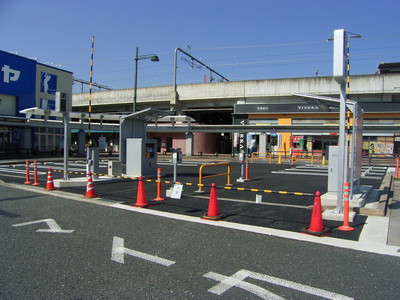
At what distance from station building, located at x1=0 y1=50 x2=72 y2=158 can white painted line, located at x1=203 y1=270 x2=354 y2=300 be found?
92.5 feet

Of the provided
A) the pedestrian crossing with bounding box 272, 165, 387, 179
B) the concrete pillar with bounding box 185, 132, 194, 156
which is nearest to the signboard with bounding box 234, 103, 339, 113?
the concrete pillar with bounding box 185, 132, 194, 156

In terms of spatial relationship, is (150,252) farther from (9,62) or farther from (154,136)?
(154,136)

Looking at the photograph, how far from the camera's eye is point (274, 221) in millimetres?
7223

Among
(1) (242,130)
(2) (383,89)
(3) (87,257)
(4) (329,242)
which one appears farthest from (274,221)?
(2) (383,89)

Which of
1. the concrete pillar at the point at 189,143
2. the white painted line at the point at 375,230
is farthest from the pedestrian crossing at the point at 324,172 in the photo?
the concrete pillar at the point at 189,143

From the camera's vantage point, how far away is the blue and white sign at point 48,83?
114ft

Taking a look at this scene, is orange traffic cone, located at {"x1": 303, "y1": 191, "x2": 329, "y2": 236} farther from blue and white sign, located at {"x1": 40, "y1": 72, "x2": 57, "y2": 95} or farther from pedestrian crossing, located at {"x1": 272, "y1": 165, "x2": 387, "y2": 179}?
blue and white sign, located at {"x1": 40, "y1": 72, "x2": 57, "y2": 95}

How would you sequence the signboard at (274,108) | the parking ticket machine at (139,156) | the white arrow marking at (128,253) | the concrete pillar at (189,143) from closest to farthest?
1. the white arrow marking at (128,253)
2. the parking ticket machine at (139,156)
3. the signboard at (274,108)
4. the concrete pillar at (189,143)

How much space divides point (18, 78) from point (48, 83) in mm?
3622

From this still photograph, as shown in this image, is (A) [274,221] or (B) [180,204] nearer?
(A) [274,221]

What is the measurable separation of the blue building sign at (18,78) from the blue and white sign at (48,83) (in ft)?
3.83

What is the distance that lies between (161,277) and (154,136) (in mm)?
38826

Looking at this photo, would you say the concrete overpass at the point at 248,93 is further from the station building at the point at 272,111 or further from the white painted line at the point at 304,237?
the white painted line at the point at 304,237

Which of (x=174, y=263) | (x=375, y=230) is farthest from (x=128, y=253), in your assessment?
(x=375, y=230)
